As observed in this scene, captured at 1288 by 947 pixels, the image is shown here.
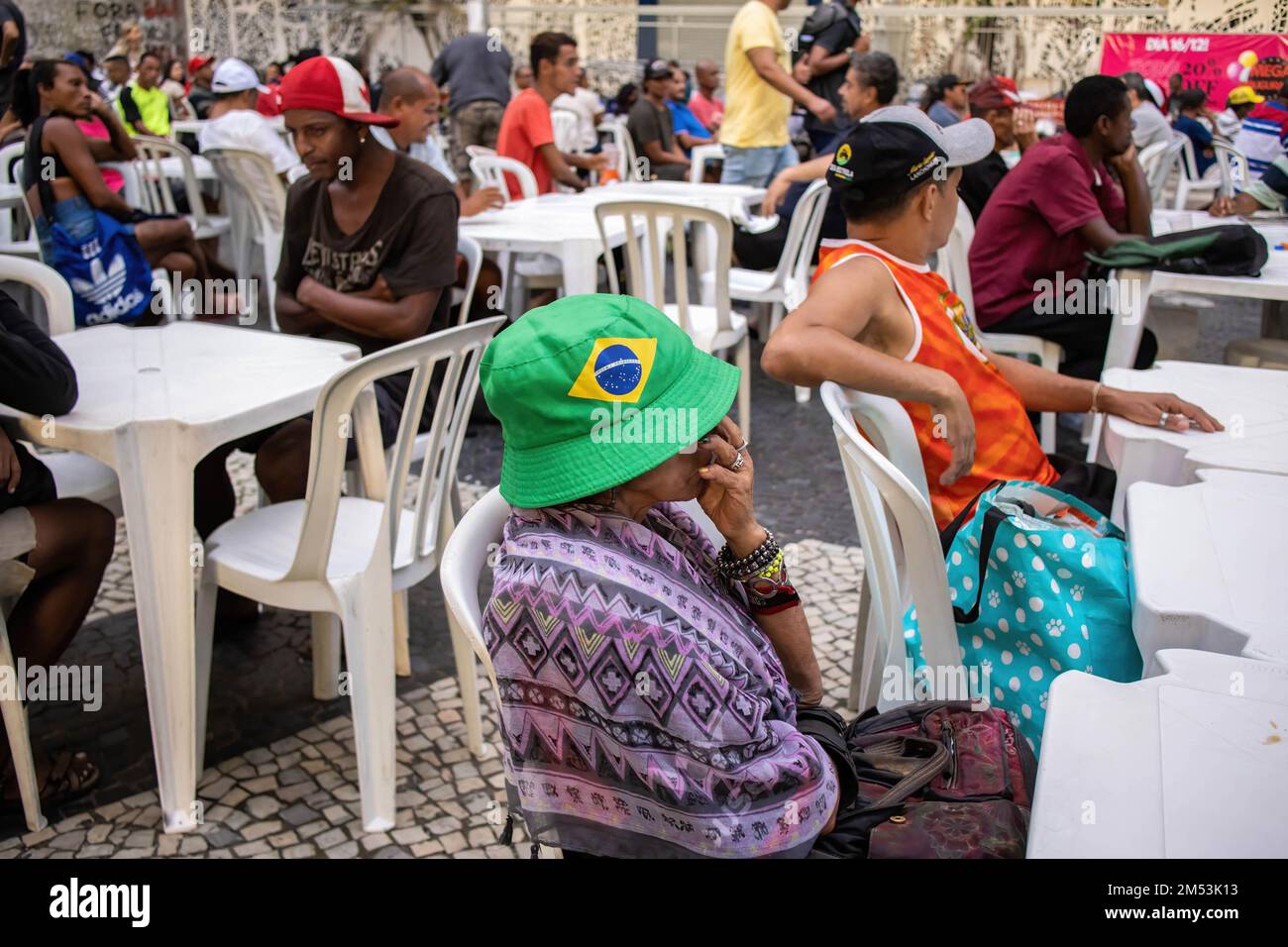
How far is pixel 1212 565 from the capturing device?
1622 millimetres

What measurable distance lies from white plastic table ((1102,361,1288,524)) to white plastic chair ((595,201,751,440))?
7.15ft

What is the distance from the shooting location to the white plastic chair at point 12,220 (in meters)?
5.69

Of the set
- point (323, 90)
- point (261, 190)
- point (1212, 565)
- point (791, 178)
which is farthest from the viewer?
point (261, 190)

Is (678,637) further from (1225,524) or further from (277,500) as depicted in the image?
(277,500)

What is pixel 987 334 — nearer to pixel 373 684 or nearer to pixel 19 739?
pixel 373 684

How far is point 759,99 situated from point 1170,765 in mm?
5972

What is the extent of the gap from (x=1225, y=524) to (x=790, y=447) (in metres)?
3.25

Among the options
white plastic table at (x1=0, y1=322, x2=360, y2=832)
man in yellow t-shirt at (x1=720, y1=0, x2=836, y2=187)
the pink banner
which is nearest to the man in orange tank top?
white plastic table at (x1=0, y1=322, x2=360, y2=832)

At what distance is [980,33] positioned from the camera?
51.3 feet

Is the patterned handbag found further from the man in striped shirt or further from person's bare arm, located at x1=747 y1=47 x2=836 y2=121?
the man in striped shirt

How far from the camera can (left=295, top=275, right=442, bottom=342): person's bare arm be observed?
129 inches

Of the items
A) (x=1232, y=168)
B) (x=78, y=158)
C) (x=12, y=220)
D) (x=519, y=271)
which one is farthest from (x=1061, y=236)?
(x=12, y=220)

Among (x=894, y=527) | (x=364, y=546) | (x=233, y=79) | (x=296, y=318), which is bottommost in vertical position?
(x=364, y=546)

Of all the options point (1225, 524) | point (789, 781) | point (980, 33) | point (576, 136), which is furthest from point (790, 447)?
point (980, 33)
